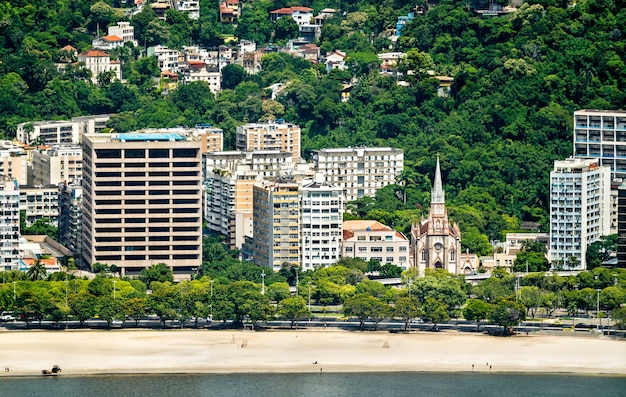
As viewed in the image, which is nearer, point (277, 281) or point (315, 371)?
point (315, 371)

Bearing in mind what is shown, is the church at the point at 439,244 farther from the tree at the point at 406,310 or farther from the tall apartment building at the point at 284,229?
the tree at the point at 406,310

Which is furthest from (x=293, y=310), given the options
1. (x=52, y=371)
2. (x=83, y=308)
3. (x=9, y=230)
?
(x=9, y=230)

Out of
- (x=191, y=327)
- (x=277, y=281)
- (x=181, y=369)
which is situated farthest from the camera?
(x=277, y=281)

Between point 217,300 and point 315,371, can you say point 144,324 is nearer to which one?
point 217,300

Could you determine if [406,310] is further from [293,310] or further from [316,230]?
[316,230]

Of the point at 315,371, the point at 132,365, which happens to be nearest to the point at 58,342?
the point at 132,365
